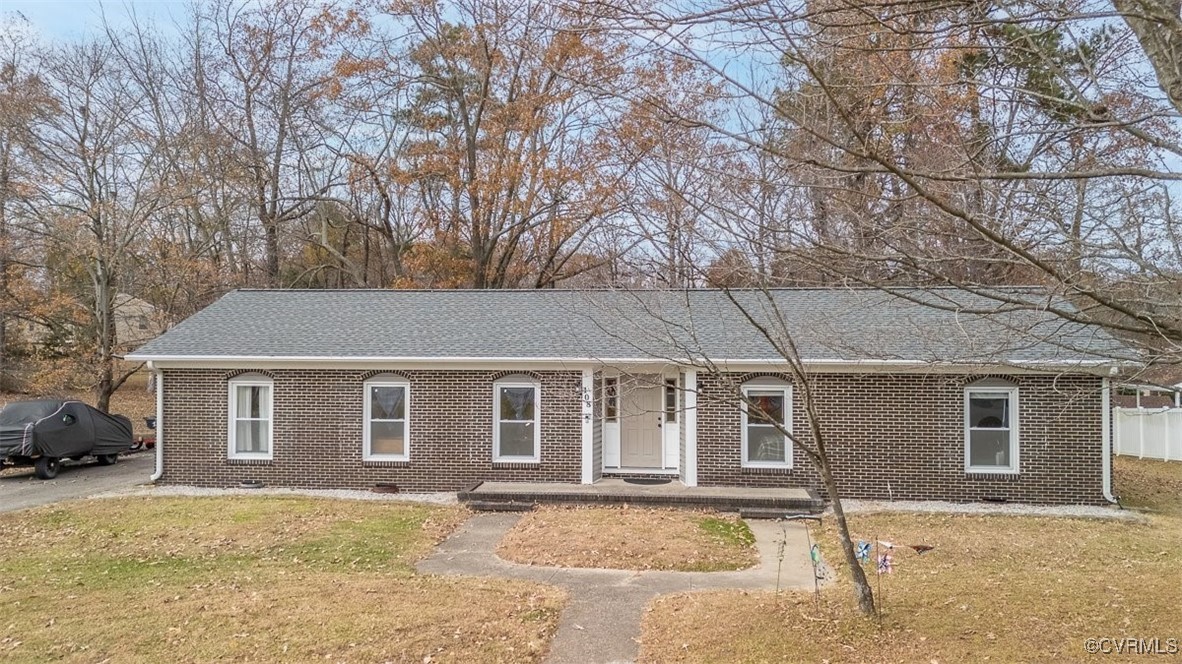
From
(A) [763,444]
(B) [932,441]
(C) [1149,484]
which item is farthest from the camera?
(C) [1149,484]

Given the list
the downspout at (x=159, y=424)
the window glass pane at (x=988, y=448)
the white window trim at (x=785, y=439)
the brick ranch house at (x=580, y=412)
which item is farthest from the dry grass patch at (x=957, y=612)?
the downspout at (x=159, y=424)

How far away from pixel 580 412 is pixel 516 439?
127 cm

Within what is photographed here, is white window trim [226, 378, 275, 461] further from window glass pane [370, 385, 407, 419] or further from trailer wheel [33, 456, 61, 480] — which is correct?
trailer wheel [33, 456, 61, 480]

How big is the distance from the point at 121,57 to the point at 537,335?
17.7m

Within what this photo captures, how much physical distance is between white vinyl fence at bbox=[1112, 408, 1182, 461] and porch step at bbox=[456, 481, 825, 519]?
1182 centimetres

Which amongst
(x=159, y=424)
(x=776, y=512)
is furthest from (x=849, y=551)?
(x=159, y=424)

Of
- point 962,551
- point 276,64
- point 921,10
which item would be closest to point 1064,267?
point 921,10

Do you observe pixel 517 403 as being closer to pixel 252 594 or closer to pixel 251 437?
pixel 251 437

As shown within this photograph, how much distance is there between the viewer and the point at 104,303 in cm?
2209

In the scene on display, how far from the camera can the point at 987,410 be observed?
13422 mm

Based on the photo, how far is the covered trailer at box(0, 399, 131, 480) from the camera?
51.6 ft

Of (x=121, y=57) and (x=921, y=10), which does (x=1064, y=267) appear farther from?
(x=121, y=57)

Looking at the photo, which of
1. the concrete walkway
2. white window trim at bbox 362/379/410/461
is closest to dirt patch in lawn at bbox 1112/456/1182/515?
the concrete walkway

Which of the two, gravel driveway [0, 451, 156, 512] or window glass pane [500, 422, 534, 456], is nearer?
gravel driveway [0, 451, 156, 512]
